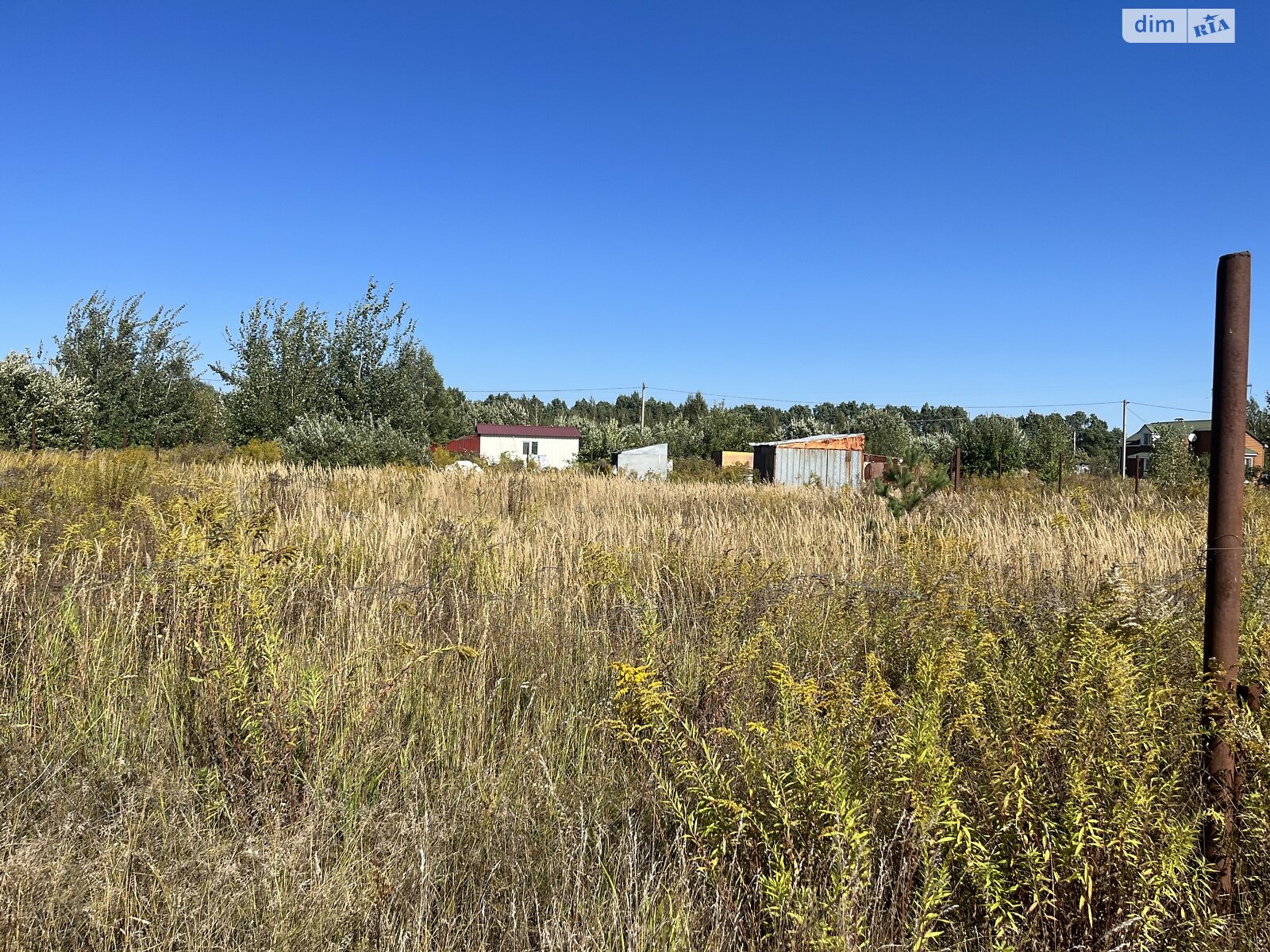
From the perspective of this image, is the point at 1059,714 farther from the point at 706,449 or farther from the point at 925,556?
the point at 706,449

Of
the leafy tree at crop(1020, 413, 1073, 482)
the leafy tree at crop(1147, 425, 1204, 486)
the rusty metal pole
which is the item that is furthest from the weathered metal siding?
the rusty metal pole

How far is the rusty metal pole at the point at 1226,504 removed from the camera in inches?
85.1

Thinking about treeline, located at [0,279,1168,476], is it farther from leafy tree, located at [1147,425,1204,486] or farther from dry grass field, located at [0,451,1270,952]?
dry grass field, located at [0,451,1270,952]

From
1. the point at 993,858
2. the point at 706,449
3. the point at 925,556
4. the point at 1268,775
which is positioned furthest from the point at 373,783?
the point at 706,449

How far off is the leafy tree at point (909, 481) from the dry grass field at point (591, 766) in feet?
11.5

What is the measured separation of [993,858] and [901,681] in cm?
134

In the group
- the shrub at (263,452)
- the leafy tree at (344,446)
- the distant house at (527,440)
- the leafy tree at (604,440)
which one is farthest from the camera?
the distant house at (527,440)

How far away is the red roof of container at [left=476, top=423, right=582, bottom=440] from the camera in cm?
6100

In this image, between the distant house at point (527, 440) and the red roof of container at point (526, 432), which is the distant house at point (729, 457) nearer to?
the distant house at point (527, 440)

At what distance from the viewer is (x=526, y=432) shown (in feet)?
202

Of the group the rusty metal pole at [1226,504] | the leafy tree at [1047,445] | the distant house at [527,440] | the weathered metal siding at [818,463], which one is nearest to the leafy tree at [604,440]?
the distant house at [527,440]

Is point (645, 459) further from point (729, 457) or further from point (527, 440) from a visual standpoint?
point (527, 440)

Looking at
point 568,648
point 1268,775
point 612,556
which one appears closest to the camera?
point 1268,775

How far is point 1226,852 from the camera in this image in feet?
6.37
